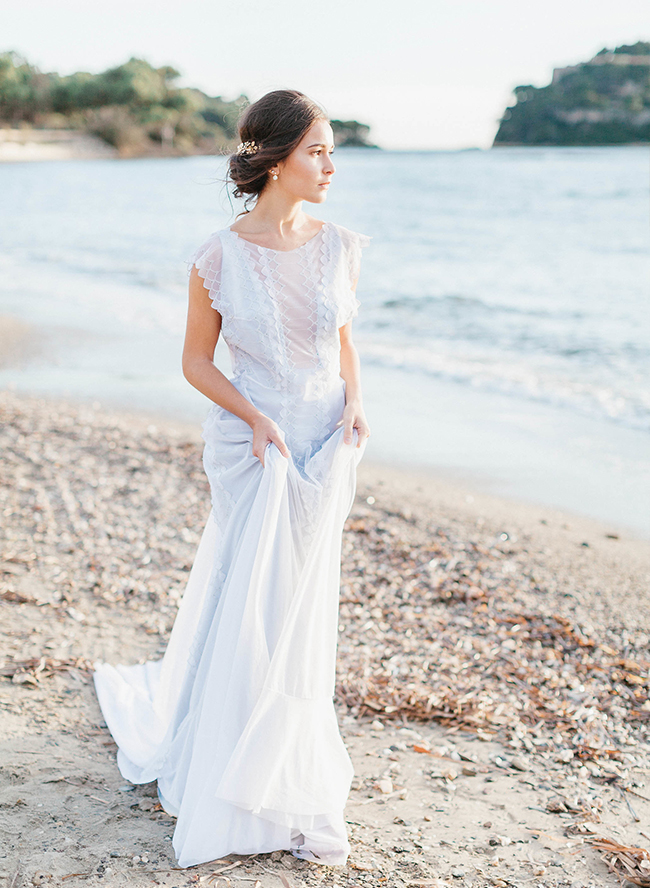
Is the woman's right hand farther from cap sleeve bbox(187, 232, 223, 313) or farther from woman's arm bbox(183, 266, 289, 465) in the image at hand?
cap sleeve bbox(187, 232, 223, 313)

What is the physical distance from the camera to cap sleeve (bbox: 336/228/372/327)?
2.84 meters

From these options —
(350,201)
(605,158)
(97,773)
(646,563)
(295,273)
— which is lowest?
(97,773)

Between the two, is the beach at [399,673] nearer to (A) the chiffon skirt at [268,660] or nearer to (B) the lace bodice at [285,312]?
(A) the chiffon skirt at [268,660]

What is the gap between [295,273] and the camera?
2.76m

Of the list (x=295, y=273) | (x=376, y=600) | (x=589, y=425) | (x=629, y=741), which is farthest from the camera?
(x=589, y=425)

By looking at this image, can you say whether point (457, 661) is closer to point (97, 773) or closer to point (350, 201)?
point (97, 773)

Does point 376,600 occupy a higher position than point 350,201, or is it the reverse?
point 350,201

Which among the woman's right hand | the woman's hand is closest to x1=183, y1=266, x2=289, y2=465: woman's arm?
the woman's right hand

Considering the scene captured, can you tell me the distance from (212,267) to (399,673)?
2436mm

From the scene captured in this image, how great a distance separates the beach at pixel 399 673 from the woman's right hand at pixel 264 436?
1.38m

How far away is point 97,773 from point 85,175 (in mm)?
65377

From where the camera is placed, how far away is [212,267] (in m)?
2.70

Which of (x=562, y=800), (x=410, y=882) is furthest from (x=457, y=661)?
(x=410, y=882)

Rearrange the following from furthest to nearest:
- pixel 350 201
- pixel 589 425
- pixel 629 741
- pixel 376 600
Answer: pixel 350 201 → pixel 589 425 → pixel 376 600 → pixel 629 741
